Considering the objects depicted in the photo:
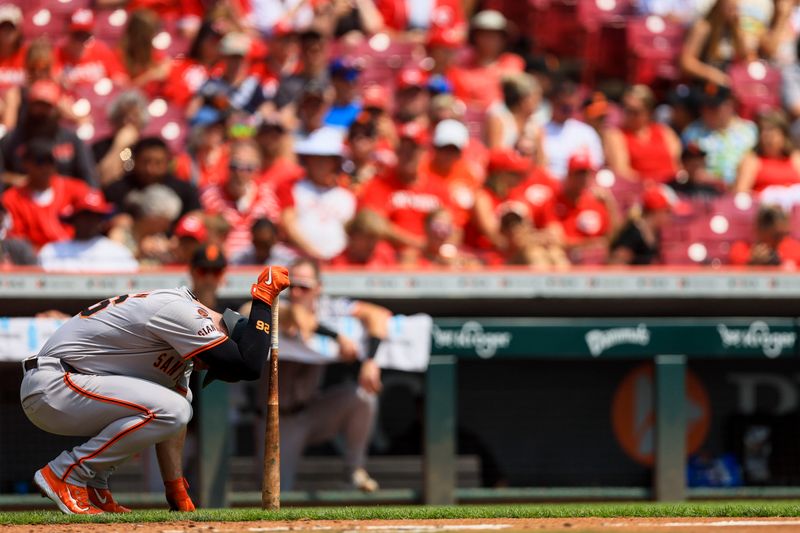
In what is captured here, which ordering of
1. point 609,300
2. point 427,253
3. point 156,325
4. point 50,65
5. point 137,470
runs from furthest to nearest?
point 50,65 < point 427,253 < point 609,300 < point 137,470 < point 156,325

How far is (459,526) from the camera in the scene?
513cm

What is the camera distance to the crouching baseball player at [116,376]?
525 cm

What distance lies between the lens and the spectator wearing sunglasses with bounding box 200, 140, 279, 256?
883 centimetres

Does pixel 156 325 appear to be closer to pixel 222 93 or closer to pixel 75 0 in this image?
pixel 222 93

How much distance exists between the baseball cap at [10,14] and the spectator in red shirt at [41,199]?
208 centimetres

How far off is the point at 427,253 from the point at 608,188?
6.41ft

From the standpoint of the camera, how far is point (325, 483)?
7418 millimetres

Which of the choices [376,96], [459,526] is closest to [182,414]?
[459,526]

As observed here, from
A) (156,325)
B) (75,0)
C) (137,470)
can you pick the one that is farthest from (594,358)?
(75,0)

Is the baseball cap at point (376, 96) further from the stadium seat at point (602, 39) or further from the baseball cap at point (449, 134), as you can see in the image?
the stadium seat at point (602, 39)

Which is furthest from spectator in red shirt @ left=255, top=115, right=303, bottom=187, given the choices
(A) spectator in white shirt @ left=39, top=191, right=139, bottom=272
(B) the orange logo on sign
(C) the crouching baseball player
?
(C) the crouching baseball player

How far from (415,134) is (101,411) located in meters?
4.26

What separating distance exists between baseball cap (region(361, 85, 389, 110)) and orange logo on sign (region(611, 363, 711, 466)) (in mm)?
3200

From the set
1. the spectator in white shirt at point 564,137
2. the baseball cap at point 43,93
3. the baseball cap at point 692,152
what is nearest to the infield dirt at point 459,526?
the baseball cap at point 43,93
